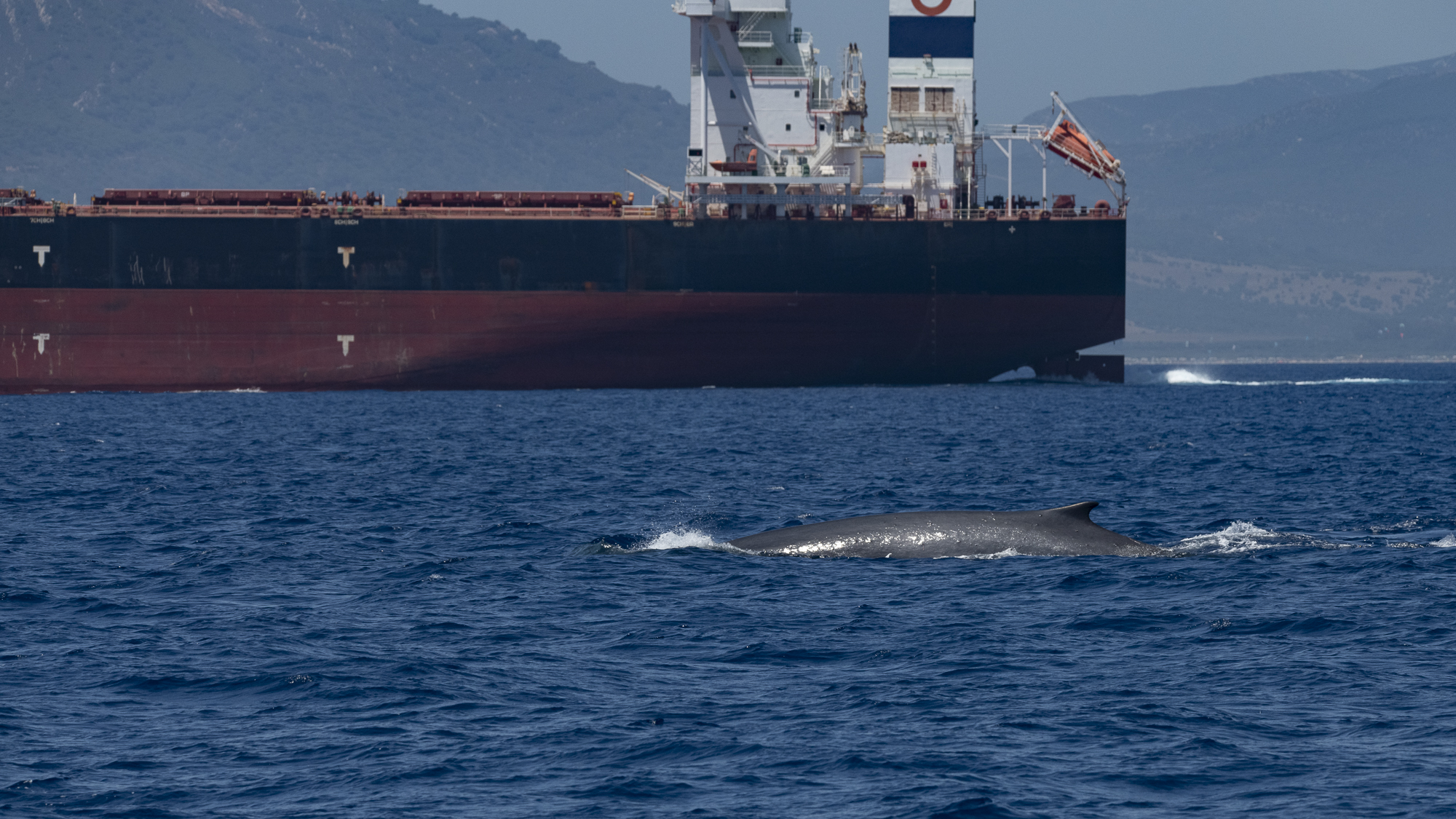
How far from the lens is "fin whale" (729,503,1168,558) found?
23.7m

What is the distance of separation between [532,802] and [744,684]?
4.10 m

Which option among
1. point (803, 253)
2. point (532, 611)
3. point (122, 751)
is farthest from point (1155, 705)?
point (803, 253)

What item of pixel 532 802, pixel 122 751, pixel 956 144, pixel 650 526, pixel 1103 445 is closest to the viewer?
pixel 532 802

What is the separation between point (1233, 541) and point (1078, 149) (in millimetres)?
57977

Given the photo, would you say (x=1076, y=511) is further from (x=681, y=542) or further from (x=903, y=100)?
(x=903, y=100)

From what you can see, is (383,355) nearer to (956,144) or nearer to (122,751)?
(956,144)

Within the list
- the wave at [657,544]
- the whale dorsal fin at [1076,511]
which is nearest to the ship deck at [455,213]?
the wave at [657,544]

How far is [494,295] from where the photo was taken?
74.0 metres

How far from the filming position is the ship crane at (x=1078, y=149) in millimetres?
79125

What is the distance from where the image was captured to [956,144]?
81.3 meters

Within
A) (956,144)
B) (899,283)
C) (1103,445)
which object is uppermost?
(956,144)

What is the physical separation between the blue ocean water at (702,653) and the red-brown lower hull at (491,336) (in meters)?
35.4

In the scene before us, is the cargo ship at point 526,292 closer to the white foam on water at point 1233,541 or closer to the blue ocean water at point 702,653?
the blue ocean water at point 702,653

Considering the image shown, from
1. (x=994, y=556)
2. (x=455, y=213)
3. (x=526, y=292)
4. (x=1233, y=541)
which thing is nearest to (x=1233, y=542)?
(x=1233, y=541)
